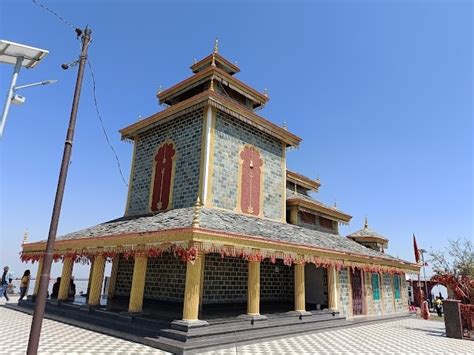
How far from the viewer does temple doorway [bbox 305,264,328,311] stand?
49.1ft

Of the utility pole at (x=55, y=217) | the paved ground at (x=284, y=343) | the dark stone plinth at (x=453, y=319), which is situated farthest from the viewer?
the dark stone plinth at (x=453, y=319)

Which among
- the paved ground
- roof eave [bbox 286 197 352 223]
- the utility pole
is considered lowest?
the paved ground

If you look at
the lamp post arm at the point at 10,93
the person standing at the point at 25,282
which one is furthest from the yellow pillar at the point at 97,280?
the lamp post arm at the point at 10,93

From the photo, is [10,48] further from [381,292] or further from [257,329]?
[381,292]

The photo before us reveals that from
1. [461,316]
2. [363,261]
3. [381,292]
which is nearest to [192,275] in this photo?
[363,261]

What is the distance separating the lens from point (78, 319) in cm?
1173

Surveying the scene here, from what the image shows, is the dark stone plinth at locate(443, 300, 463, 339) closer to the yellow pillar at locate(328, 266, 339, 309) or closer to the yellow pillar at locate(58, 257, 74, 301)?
the yellow pillar at locate(328, 266, 339, 309)

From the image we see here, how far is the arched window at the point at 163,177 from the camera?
13875mm

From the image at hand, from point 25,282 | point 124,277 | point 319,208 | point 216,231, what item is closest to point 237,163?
point 216,231

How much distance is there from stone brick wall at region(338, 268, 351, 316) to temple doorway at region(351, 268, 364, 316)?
53 cm

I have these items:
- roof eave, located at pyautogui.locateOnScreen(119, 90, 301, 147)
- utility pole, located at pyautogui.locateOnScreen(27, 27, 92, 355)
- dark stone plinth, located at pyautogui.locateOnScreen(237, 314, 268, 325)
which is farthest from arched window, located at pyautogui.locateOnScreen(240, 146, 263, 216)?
utility pole, located at pyautogui.locateOnScreen(27, 27, 92, 355)

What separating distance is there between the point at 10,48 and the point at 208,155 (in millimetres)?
7559

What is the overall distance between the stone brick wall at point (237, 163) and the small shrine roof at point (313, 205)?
1191 mm

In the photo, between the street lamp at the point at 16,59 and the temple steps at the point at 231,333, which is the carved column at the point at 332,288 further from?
the street lamp at the point at 16,59
